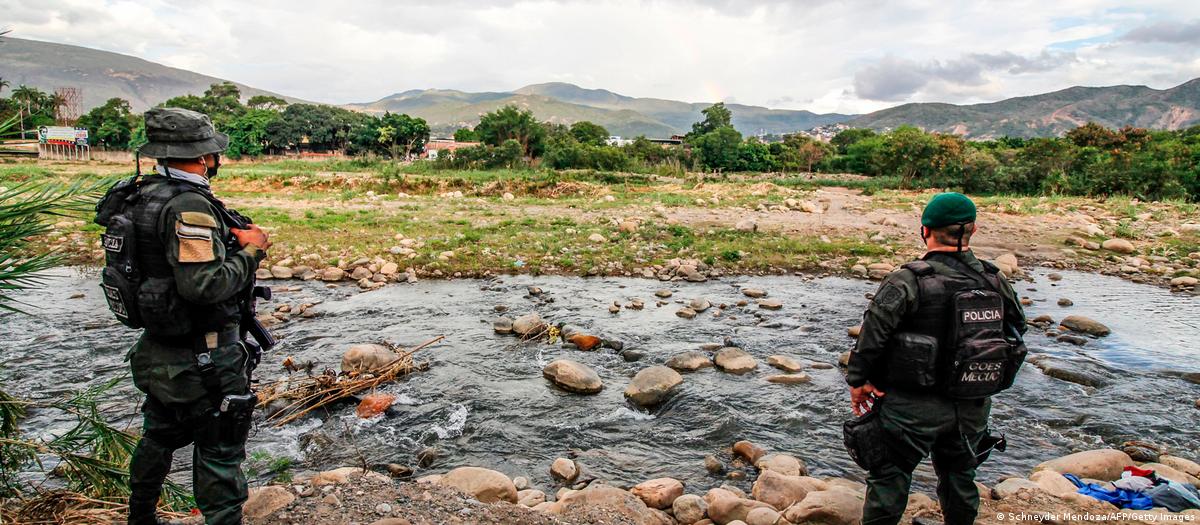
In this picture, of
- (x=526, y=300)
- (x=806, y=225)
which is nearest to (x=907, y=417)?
(x=526, y=300)

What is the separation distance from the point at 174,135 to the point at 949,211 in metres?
4.05

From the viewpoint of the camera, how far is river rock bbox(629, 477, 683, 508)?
444cm

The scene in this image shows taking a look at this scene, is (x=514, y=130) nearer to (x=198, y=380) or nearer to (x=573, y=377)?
(x=573, y=377)

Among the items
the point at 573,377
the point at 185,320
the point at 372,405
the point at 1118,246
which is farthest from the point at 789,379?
the point at 1118,246

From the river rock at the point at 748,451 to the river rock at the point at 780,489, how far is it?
0.66 metres

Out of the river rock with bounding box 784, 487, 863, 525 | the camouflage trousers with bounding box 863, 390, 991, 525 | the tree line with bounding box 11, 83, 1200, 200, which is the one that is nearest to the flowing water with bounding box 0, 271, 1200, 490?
the river rock with bounding box 784, 487, 863, 525

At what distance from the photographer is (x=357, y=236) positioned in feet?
50.0

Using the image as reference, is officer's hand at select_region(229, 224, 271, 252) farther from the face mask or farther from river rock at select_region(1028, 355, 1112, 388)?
river rock at select_region(1028, 355, 1112, 388)

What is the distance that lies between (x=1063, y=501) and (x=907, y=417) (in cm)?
181

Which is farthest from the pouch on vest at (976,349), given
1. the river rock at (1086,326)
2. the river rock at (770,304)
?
the river rock at (1086,326)

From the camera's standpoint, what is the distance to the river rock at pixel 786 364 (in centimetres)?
765

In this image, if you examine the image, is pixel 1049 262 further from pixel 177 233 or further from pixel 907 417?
pixel 177 233

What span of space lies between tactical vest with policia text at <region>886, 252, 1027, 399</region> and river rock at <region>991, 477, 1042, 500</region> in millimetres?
1477

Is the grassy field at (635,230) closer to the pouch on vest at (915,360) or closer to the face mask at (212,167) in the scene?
the face mask at (212,167)
